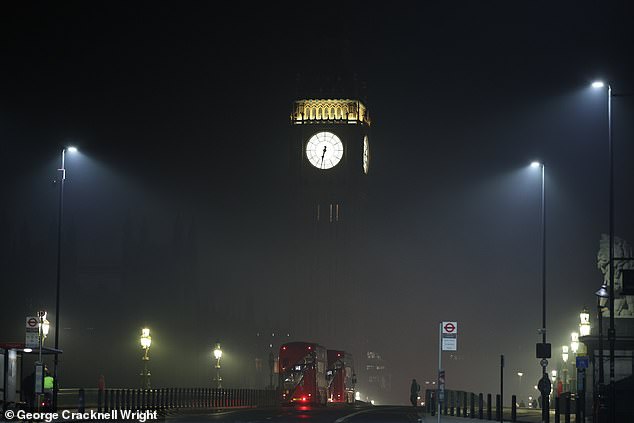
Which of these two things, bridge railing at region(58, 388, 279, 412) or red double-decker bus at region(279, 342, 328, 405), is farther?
red double-decker bus at region(279, 342, 328, 405)

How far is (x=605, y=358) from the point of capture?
181ft

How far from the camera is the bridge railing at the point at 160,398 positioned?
173 feet

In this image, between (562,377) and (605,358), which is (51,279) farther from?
(605,358)

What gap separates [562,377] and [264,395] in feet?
76.4

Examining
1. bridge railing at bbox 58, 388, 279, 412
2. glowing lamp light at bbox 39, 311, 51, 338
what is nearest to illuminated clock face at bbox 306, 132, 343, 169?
bridge railing at bbox 58, 388, 279, 412

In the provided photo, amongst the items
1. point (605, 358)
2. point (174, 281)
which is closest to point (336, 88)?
point (174, 281)

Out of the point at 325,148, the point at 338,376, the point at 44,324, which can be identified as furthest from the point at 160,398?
the point at 325,148

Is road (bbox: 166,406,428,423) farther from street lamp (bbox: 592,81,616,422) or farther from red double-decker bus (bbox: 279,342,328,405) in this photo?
red double-decker bus (bbox: 279,342,328,405)

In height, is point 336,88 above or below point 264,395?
above

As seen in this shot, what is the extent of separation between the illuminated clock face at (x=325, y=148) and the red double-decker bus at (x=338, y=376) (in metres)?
95.6

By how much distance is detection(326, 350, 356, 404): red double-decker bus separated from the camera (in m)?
86.5

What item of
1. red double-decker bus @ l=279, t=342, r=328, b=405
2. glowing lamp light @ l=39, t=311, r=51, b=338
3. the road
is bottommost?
the road

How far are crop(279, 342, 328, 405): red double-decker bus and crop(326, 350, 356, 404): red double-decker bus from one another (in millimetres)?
8136

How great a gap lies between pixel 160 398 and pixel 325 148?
127m
